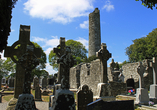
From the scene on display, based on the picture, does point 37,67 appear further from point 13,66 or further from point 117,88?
point 117,88

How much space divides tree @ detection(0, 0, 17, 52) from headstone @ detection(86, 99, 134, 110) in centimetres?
531

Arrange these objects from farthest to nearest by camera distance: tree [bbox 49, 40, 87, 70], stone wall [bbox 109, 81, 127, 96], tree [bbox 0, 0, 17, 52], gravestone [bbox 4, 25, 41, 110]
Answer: tree [bbox 49, 40, 87, 70] < stone wall [bbox 109, 81, 127, 96] < tree [bbox 0, 0, 17, 52] < gravestone [bbox 4, 25, 41, 110]

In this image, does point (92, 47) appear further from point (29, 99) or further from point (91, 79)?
point (29, 99)

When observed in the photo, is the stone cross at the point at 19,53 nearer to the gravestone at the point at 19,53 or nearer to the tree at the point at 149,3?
the gravestone at the point at 19,53

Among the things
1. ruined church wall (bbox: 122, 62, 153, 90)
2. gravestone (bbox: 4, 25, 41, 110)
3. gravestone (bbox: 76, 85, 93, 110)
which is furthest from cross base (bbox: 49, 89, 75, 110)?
ruined church wall (bbox: 122, 62, 153, 90)

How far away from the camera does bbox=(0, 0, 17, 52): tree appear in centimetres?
587

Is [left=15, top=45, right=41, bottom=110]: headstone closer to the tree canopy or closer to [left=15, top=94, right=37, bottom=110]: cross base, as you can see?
[left=15, top=94, right=37, bottom=110]: cross base

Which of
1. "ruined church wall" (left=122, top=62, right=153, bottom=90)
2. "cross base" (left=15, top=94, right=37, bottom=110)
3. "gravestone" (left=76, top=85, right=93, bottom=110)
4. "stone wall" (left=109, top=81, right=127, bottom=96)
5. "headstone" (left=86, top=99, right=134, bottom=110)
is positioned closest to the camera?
"headstone" (left=86, top=99, right=134, bottom=110)

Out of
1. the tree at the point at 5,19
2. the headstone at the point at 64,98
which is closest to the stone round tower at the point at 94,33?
the tree at the point at 5,19

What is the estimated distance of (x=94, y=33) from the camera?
3828 centimetres

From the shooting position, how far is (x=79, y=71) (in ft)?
67.5

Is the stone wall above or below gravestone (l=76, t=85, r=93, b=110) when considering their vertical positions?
below

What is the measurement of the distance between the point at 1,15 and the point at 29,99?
4.18 m

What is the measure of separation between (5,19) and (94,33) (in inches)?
1313
